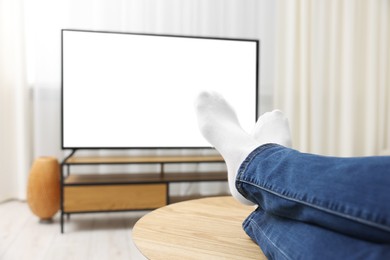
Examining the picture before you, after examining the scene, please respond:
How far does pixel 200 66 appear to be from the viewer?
1.88 meters

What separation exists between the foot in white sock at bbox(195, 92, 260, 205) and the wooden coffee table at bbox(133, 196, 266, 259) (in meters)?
0.09

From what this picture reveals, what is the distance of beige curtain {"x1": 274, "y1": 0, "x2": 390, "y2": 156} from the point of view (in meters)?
2.34

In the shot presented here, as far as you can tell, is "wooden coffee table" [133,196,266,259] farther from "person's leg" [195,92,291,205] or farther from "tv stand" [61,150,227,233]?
"tv stand" [61,150,227,233]

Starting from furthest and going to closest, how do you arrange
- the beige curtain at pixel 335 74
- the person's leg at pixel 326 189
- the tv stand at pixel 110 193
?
the beige curtain at pixel 335 74 < the tv stand at pixel 110 193 < the person's leg at pixel 326 189

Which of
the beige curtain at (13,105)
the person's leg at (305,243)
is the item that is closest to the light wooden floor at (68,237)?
the beige curtain at (13,105)

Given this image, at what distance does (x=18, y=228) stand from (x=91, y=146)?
1.66ft

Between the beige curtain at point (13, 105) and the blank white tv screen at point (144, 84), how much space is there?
471mm

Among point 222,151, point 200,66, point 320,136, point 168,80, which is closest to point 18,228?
point 168,80

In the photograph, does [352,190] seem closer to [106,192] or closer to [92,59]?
[106,192]

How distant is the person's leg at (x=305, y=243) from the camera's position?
47 centimetres

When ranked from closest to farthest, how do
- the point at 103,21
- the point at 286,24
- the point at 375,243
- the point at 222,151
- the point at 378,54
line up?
the point at 375,243 → the point at 222,151 → the point at 103,21 → the point at 286,24 → the point at 378,54

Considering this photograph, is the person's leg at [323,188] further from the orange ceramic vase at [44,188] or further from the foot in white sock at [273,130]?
the orange ceramic vase at [44,188]

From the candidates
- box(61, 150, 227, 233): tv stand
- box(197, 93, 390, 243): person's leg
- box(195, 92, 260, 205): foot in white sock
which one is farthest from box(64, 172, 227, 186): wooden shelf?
box(197, 93, 390, 243): person's leg

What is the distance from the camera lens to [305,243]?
52cm
